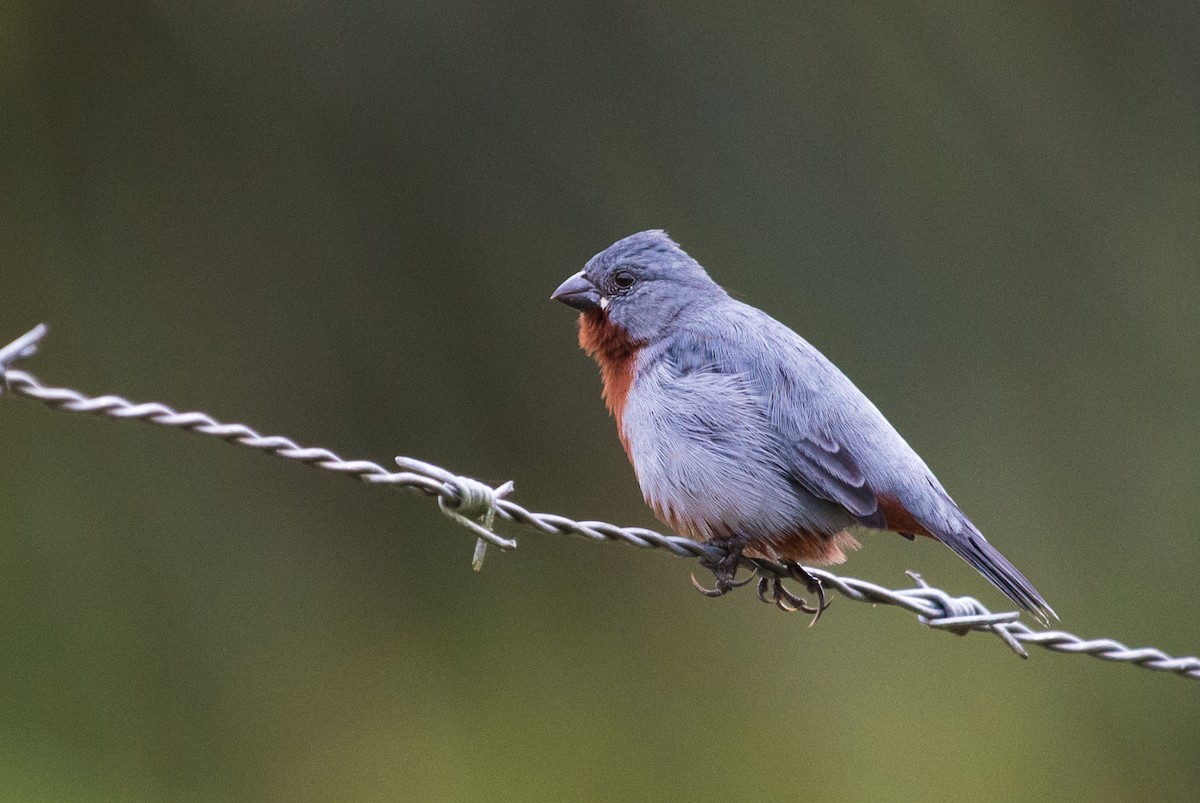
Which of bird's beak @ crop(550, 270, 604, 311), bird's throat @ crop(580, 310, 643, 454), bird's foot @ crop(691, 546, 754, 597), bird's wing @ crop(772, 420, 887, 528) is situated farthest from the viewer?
bird's beak @ crop(550, 270, 604, 311)

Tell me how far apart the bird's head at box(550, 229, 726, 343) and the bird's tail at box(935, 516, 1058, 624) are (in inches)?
55.6

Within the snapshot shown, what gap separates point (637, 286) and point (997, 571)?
180 cm

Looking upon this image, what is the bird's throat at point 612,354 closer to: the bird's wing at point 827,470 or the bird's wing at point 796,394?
the bird's wing at point 796,394

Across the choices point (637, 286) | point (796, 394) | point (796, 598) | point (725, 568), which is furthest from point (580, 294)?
point (796, 598)

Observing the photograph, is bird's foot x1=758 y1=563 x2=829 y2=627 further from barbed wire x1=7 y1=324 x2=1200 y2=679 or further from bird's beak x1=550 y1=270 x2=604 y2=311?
bird's beak x1=550 y1=270 x2=604 y2=311

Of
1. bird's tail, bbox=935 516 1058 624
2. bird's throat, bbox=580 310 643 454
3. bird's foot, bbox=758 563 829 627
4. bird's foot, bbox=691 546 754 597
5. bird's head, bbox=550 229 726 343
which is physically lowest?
bird's tail, bbox=935 516 1058 624

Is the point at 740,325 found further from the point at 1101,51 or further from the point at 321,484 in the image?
the point at 1101,51

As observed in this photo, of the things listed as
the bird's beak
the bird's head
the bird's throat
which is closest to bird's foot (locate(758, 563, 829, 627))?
the bird's throat

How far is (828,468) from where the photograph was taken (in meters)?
3.88

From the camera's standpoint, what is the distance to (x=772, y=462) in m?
3.94

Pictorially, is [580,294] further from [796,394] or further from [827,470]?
[827,470]

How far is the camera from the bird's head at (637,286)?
469cm

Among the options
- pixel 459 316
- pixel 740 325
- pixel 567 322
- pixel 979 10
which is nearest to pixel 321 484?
pixel 459 316

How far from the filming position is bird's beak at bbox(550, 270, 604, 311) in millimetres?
4797
